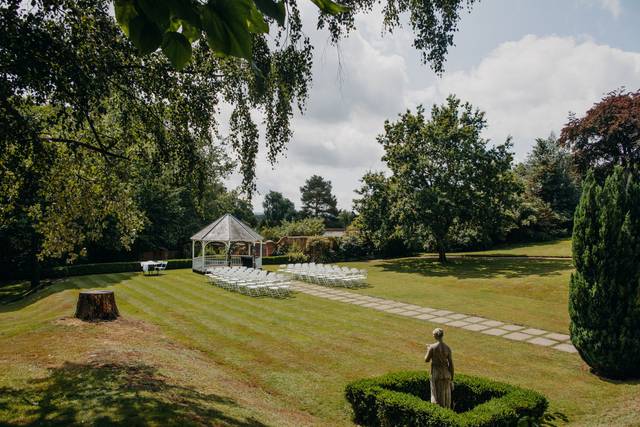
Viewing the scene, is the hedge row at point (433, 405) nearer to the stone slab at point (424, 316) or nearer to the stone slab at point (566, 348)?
the stone slab at point (566, 348)

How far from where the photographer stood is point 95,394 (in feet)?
20.5

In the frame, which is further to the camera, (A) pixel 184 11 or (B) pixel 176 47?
(B) pixel 176 47

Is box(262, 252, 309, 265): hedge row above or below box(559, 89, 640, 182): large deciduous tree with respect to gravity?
below

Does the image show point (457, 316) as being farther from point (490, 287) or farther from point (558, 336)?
point (490, 287)

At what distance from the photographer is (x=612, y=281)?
9.01 m

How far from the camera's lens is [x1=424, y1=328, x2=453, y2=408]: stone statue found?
654 centimetres

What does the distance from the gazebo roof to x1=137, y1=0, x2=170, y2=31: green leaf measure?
2548 centimetres

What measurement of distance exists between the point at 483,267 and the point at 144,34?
27.8 meters

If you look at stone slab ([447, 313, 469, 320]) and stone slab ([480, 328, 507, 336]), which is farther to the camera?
stone slab ([447, 313, 469, 320])

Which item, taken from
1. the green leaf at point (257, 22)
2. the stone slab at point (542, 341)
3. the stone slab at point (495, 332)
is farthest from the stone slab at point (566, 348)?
the green leaf at point (257, 22)

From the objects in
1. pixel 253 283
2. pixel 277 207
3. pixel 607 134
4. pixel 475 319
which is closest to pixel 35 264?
pixel 253 283

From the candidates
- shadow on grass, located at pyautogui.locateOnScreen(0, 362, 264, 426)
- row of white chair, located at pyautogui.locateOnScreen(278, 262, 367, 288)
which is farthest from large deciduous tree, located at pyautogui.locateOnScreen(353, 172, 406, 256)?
shadow on grass, located at pyautogui.locateOnScreen(0, 362, 264, 426)

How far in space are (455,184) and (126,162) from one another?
22.9 m

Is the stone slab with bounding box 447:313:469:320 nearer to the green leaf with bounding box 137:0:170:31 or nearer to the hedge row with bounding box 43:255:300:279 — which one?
the green leaf with bounding box 137:0:170:31
